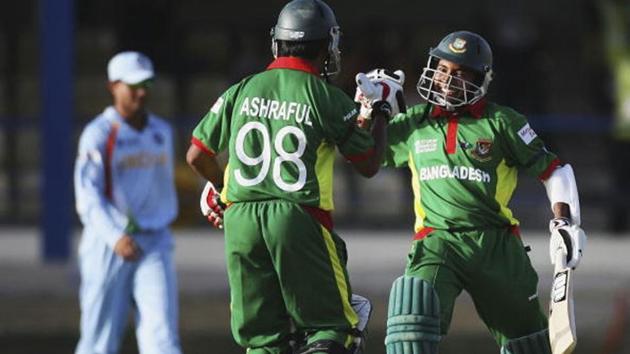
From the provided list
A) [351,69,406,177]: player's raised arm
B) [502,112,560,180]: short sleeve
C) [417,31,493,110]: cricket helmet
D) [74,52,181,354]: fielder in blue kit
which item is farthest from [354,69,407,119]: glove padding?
[74,52,181,354]: fielder in blue kit

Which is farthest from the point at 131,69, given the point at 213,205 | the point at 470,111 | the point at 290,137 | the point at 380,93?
the point at 290,137

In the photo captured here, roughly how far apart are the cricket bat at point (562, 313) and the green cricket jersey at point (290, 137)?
119 cm

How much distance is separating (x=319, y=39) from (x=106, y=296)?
286 cm

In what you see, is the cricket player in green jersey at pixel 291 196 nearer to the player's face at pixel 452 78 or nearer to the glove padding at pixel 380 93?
the glove padding at pixel 380 93

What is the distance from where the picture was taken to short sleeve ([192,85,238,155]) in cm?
817

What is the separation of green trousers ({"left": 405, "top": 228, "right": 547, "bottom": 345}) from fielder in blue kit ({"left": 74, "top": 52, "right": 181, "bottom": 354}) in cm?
197

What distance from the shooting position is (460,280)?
8.92m

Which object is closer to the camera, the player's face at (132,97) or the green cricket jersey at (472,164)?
the green cricket jersey at (472,164)

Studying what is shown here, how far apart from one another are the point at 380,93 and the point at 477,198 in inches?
28.1

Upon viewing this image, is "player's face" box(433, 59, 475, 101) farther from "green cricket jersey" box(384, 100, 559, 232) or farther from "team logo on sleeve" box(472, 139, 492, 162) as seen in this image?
"team logo on sleeve" box(472, 139, 492, 162)

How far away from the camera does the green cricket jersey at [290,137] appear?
7.96 metres

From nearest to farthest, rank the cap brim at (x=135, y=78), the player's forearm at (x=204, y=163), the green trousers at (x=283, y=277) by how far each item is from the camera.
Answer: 1. the green trousers at (x=283, y=277)
2. the player's forearm at (x=204, y=163)
3. the cap brim at (x=135, y=78)

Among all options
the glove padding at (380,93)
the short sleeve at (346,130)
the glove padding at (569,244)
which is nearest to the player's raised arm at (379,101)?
the glove padding at (380,93)

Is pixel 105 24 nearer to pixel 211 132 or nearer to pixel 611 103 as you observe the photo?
pixel 611 103
